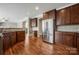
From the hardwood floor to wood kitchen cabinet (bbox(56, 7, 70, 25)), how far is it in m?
0.47

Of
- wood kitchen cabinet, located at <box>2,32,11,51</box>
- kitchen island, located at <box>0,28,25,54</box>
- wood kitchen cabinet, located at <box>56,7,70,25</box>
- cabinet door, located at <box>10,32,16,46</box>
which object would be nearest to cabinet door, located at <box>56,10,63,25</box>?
wood kitchen cabinet, located at <box>56,7,70,25</box>

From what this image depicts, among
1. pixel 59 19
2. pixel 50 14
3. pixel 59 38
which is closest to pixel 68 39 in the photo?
pixel 59 38

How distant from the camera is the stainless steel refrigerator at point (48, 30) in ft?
8.57

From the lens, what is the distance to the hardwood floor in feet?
8.34

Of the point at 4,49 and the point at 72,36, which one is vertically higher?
the point at 72,36

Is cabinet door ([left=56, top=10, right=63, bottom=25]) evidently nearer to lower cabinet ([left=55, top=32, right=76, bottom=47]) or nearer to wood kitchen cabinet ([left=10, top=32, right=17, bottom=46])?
lower cabinet ([left=55, top=32, right=76, bottom=47])

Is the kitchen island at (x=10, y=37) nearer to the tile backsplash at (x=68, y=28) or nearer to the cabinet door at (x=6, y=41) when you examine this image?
the cabinet door at (x=6, y=41)

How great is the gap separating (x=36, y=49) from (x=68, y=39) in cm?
66

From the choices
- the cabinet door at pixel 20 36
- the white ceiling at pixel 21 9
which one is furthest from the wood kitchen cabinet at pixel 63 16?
the cabinet door at pixel 20 36

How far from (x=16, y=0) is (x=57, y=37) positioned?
43.5 inches

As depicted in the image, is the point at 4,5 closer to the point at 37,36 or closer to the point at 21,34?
the point at 21,34

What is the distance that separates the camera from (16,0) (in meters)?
2.58
